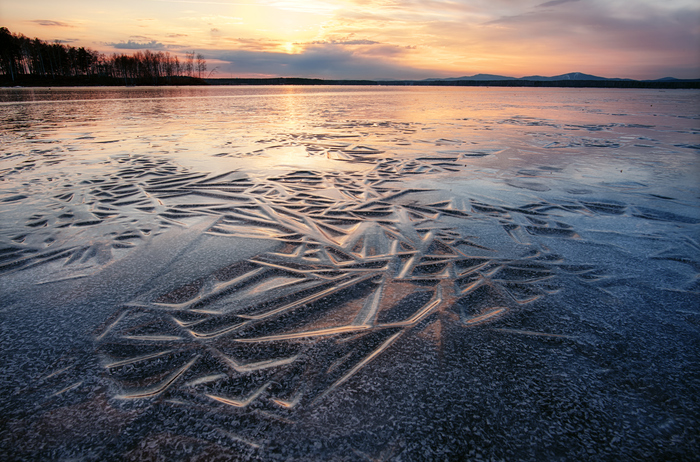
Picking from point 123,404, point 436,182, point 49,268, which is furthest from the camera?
point 436,182

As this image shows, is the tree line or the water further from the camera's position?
the tree line

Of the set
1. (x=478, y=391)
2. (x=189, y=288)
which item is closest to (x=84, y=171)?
(x=189, y=288)

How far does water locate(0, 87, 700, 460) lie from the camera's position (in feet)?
4.13

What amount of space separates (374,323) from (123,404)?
3.71 feet

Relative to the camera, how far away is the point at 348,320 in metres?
1.91

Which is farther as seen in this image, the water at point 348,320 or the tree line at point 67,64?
the tree line at point 67,64

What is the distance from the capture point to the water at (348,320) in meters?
1.26

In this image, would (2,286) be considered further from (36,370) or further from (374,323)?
(374,323)

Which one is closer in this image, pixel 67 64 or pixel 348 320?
pixel 348 320

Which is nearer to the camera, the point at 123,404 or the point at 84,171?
the point at 123,404

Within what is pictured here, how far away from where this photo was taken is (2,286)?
2199 mm

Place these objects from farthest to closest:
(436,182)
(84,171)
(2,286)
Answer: (84,171) → (436,182) → (2,286)

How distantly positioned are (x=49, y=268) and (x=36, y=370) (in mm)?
1220

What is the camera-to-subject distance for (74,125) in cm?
1023
